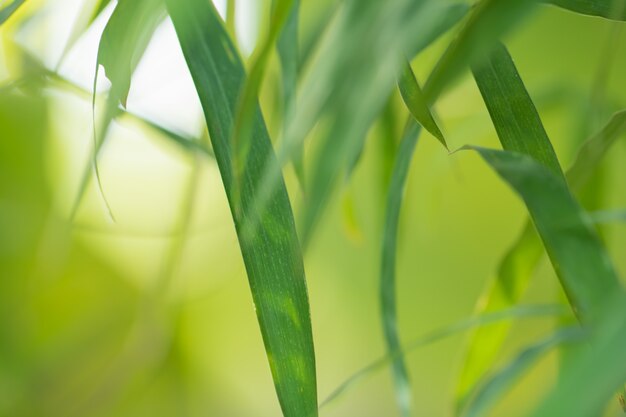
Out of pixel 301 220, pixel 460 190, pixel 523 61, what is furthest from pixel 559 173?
pixel 460 190

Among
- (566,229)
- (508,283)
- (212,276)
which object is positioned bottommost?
(212,276)

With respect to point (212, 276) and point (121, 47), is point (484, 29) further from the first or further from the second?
point (212, 276)

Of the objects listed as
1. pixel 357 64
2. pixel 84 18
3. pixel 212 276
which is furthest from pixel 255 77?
pixel 212 276

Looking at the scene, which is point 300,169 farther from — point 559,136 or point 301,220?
point 559,136

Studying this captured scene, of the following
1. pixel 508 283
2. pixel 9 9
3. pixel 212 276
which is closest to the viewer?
pixel 9 9

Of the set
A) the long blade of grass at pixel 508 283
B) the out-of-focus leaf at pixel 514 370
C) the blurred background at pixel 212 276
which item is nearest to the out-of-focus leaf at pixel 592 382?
the out-of-focus leaf at pixel 514 370
